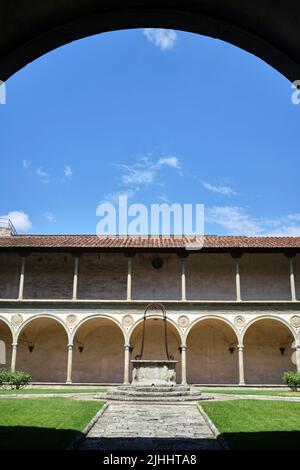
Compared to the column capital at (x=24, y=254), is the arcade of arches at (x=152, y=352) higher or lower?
lower

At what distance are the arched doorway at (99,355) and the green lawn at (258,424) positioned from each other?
14132mm

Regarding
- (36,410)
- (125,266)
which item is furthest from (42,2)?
(125,266)

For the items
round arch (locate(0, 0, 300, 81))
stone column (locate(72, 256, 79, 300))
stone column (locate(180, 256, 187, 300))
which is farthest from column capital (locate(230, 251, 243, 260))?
round arch (locate(0, 0, 300, 81))

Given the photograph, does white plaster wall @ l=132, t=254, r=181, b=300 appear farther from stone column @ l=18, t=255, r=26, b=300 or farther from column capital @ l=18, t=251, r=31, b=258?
stone column @ l=18, t=255, r=26, b=300

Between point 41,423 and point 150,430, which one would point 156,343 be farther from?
point 41,423

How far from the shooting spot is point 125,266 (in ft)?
86.3

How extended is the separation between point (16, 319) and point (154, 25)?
2108 centimetres

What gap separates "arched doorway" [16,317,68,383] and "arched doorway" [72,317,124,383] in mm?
760

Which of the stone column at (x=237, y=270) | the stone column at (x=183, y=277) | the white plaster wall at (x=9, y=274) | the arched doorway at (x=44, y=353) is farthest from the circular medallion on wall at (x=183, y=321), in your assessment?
the white plaster wall at (x=9, y=274)

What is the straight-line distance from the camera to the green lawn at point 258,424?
21.2 feet

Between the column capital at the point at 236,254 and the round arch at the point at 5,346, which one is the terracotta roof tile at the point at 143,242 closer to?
the column capital at the point at 236,254
